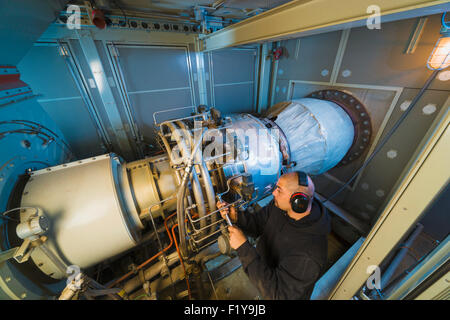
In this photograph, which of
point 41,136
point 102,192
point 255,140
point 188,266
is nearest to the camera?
point 102,192

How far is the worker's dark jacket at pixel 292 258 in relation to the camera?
0.99m

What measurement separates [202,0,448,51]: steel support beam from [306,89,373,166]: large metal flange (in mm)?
1143

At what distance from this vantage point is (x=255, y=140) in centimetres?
139

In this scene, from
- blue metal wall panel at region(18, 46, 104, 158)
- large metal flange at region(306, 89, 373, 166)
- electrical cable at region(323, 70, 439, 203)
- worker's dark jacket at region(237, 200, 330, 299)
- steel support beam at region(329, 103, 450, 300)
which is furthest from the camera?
blue metal wall panel at region(18, 46, 104, 158)

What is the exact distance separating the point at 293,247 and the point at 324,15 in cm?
140

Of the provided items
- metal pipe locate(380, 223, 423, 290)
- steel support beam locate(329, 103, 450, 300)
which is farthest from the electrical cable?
steel support beam locate(329, 103, 450, 300)

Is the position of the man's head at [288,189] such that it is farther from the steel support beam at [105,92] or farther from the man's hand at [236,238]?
the steel support beam at [105,92]

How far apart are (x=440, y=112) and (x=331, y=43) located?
4.16 feet

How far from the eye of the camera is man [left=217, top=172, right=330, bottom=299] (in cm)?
99

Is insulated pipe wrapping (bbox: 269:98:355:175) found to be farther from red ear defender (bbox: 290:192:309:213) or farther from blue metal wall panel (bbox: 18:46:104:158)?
blue metal wall panel (bbox: 18:46:104:158)

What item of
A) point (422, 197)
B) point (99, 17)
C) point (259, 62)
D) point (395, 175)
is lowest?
point (395, 175)

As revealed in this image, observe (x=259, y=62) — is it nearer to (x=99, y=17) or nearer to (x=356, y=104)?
(x=356, y=104)

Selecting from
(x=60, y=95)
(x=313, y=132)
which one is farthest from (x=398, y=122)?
(x=60, y=95)

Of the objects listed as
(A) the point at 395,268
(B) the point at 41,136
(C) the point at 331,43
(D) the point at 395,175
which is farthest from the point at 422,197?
(B) the point at 41,136
